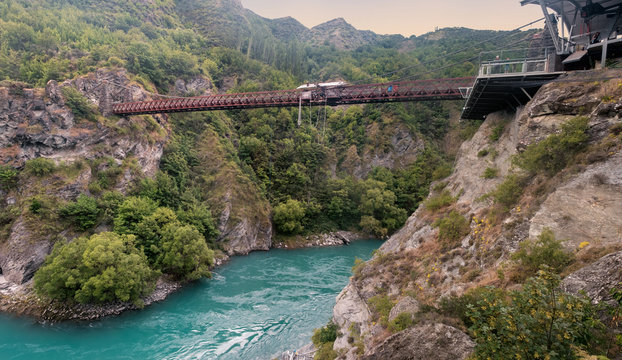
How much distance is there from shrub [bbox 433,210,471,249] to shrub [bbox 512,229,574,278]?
4011 mm

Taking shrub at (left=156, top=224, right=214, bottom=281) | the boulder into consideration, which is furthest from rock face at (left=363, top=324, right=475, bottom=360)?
shrub at (left=156, top=224, right=214, bottom=281)

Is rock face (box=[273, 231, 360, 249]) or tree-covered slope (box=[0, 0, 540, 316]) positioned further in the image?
rock face (box=[273, 231, 360, 249])

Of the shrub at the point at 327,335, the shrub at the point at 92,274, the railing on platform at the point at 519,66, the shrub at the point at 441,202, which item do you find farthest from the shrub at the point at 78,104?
the railing on platform at the point at 519,66

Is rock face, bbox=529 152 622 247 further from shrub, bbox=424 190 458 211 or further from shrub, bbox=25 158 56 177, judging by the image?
shrub, bbox=25 158 56 177

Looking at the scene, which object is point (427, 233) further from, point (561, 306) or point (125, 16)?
point (125, 16)

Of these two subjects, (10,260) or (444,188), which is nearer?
(444,188)

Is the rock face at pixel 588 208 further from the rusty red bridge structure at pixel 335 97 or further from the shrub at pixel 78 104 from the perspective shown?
the shrub at pixel 78 104

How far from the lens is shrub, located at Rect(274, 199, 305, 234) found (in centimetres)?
3709

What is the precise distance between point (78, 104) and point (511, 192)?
119ft

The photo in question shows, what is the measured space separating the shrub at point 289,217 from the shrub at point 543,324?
33.1 metres

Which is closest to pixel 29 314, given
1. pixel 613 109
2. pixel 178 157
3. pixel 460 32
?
pixel 178 157

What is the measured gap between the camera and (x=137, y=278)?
19.7 m

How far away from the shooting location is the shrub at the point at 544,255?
21.3 ft

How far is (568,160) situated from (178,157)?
35.3 metres
